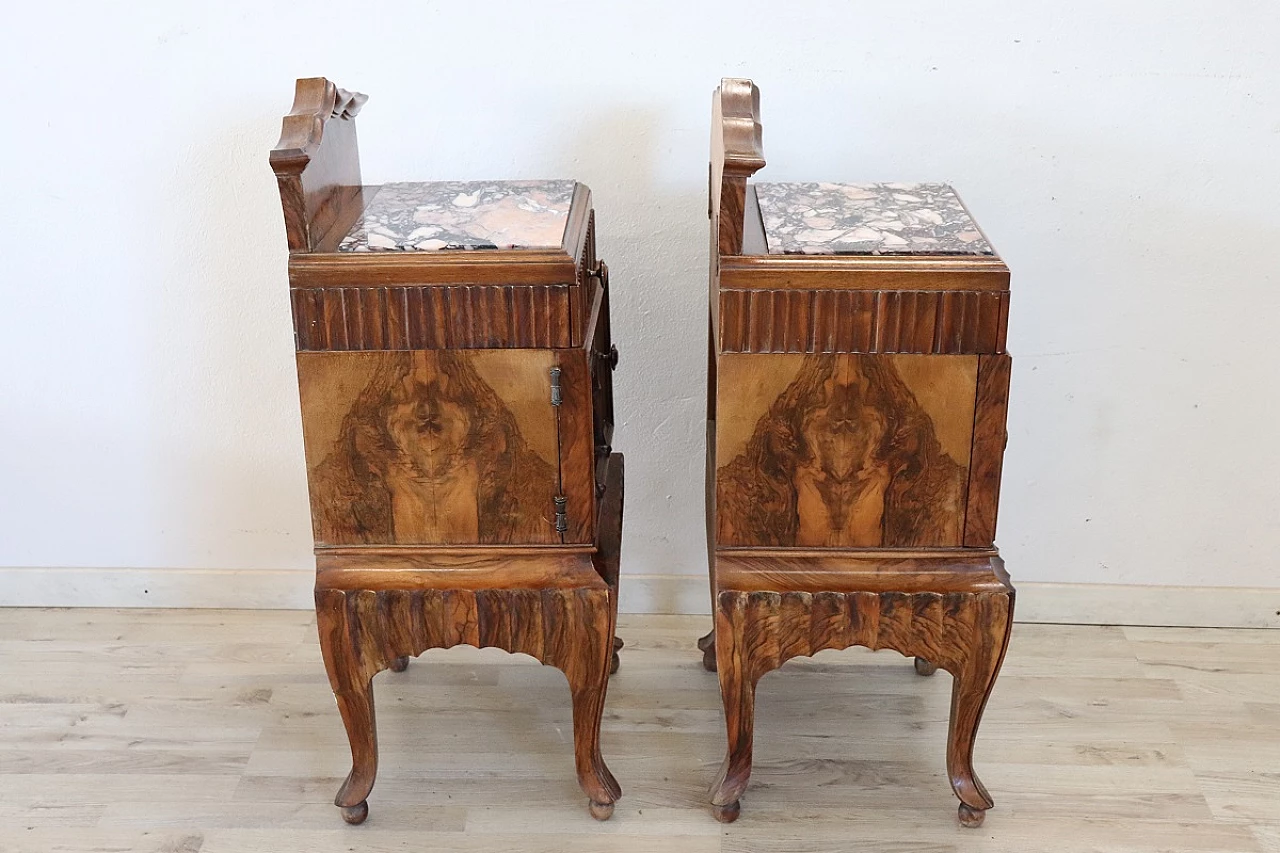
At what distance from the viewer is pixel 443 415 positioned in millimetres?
1615

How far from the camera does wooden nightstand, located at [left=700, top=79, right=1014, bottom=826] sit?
1.55m

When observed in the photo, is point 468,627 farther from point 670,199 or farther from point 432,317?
point 670,199

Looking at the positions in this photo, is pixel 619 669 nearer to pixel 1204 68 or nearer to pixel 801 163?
pixel 801 163

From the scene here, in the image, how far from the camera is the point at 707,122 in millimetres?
2041

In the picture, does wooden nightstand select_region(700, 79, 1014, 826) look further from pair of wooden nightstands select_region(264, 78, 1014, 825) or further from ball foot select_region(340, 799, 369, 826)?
ball foot select_region(340, 799, 369, 826)

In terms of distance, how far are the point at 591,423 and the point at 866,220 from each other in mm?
462

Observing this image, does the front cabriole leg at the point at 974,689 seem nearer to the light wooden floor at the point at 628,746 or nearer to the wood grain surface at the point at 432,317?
the light wooden floor at the point at 628,746

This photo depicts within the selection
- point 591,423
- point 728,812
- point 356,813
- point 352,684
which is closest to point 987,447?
point 591,423

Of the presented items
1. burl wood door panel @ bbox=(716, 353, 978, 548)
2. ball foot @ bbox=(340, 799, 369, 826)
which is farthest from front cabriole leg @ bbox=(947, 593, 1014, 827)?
ball foot @ bbox=(340, 799, 369, 826)

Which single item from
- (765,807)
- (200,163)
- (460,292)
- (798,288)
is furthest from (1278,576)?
(200,163)

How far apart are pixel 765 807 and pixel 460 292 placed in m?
0.91

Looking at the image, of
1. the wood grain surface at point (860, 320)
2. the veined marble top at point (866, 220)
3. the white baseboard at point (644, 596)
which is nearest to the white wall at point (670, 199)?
the white baseboard at point (644, 596)

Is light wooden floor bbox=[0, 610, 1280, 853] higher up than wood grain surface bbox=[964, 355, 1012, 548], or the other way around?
wood grain surface bbox=[964, 355, 1012, 548]

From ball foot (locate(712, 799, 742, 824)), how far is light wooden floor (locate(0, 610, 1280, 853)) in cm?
2
